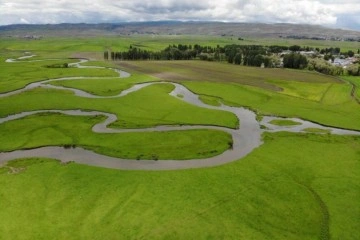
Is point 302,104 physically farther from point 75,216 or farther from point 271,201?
point 75,216

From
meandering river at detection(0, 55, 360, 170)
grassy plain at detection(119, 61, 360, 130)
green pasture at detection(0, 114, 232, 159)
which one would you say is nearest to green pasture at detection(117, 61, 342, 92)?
grassy plain at detection(119, 61, 360, 130)

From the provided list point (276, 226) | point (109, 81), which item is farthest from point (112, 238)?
point (109, 81)

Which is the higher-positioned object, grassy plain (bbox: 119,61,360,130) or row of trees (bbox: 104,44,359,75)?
row of trees (bbox: 104,44,359,75)

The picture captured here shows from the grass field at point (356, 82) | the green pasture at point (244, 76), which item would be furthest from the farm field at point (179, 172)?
the green pasture at point (244, 76)

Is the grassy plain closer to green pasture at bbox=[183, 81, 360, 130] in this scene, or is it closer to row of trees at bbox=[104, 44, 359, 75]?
green pasture at bbox=[183, 81, 360, 130]

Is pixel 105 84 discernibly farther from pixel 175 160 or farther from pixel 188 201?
pixel 188 201

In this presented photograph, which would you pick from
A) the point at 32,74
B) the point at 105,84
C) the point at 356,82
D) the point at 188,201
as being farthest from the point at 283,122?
the point at 32,74
